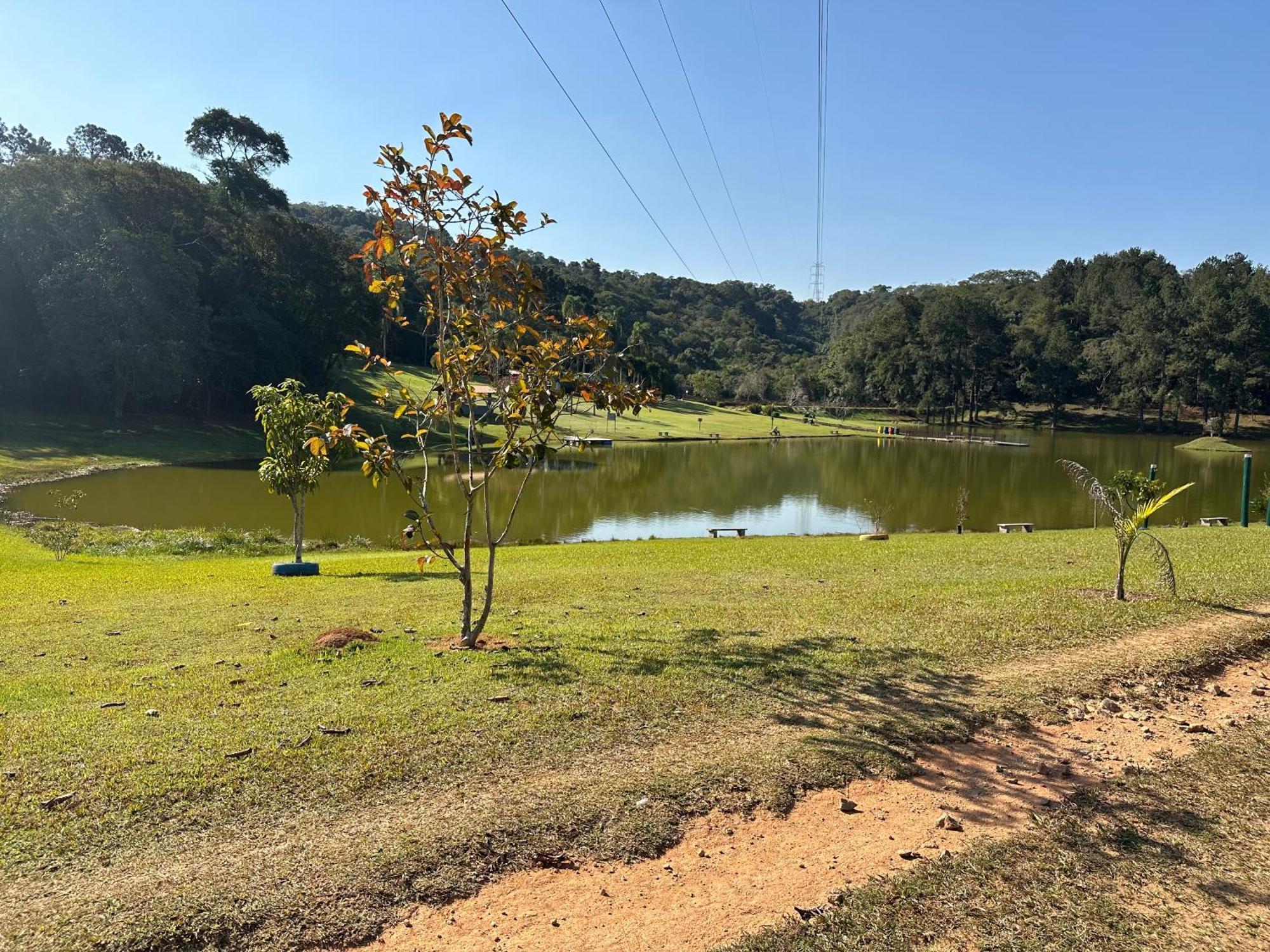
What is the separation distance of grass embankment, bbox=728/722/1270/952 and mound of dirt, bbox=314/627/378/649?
17.3 feet

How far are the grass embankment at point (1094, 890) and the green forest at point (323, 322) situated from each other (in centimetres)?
723

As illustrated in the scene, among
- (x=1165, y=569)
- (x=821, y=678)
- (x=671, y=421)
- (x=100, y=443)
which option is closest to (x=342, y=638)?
(x=821, y=678)

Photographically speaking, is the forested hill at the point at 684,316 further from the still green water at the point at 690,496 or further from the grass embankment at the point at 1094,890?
the grass embankment at the point at 1094,890

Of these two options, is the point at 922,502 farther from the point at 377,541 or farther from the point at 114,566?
the point at 114,566

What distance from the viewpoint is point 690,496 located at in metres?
33.8

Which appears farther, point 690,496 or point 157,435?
point 157,435

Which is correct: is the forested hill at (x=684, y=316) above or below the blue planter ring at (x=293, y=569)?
above

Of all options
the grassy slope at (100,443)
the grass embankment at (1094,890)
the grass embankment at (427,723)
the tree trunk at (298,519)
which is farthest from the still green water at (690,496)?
the grass embankment at (1094,890)

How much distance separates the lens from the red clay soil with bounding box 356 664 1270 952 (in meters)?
3.63

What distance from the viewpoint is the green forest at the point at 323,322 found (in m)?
44.6

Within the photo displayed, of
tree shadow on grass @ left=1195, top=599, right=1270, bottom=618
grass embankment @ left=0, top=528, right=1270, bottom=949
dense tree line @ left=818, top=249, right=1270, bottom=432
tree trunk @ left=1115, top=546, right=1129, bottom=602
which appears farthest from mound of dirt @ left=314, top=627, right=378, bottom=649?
dense tree line @ left=818, top=249, right=1270, bottom=432

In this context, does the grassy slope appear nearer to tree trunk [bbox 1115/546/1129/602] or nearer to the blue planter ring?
the blue planter ring

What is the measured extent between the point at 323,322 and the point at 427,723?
58.1 m

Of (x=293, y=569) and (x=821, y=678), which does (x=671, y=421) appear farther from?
(x=821, y=678)
